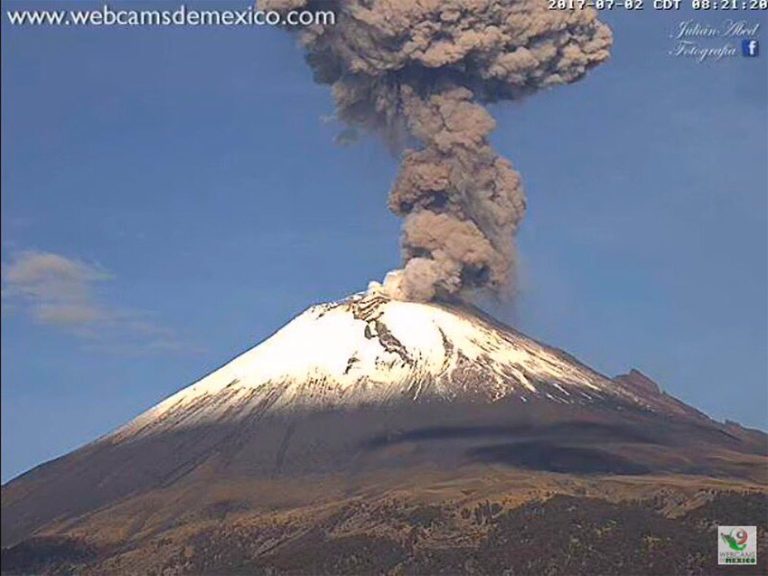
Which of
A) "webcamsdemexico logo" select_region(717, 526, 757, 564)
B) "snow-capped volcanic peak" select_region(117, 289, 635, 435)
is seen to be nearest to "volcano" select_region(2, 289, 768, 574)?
"snow-capped volcanic peak" select_region(117, 289, 635, 435)

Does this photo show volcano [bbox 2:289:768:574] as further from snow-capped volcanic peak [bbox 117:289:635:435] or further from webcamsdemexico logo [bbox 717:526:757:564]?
webcamsdemexico logo [bbox 717:526:757:564]

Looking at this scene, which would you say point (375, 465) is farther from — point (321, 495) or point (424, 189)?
point (424, 189)

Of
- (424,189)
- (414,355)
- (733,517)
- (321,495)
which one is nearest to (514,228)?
(424,189)

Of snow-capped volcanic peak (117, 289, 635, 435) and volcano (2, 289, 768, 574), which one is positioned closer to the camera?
volcano (2, 289, 768, 574)

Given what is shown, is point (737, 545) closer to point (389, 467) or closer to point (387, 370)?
point (389, 467)

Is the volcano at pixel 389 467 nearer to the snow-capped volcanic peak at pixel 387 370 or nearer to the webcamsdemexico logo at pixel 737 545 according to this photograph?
the snow-capped volcanic peak at pixel 387 370

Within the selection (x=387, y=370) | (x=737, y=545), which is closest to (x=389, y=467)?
(x=387, y=370)
